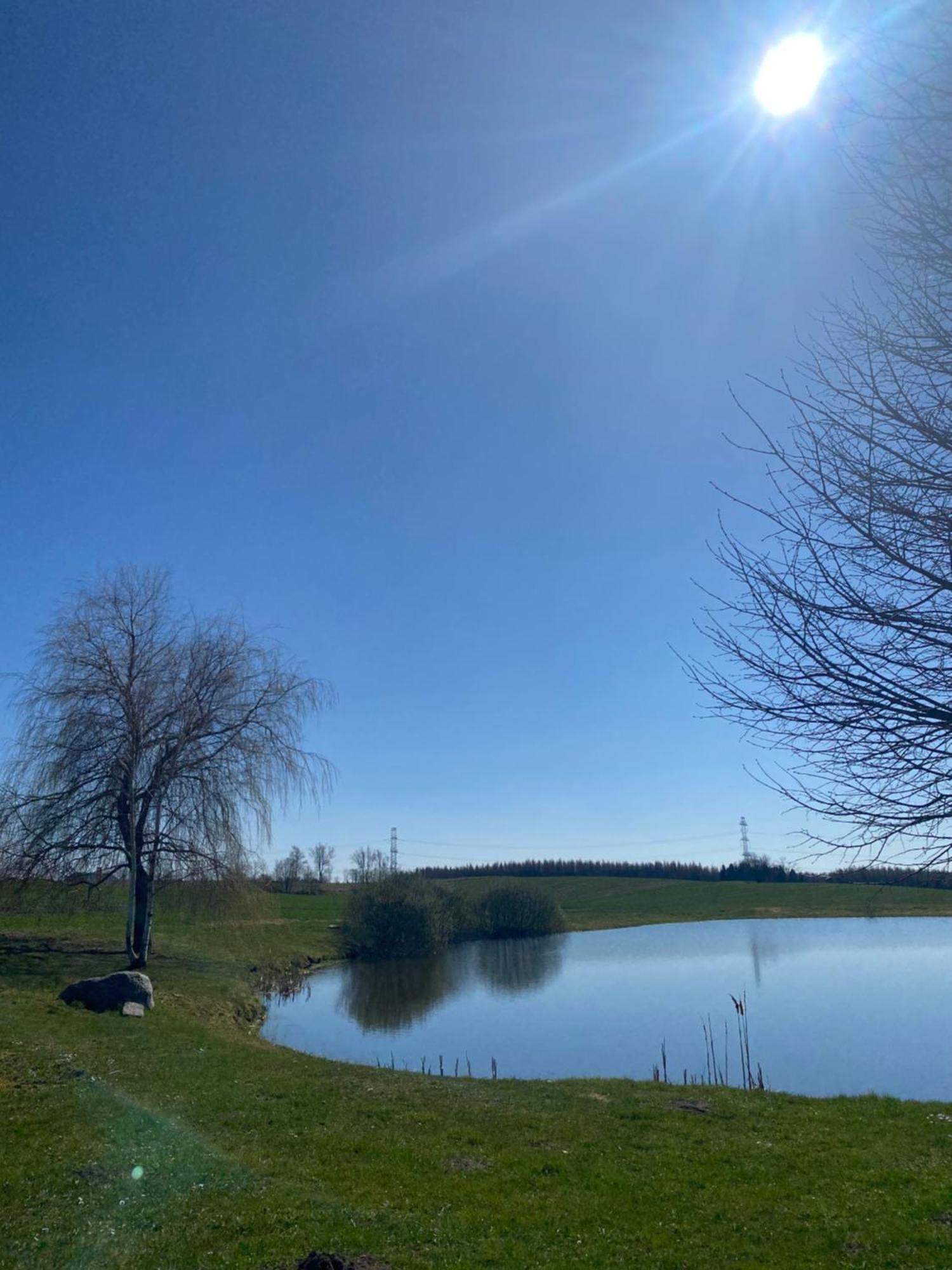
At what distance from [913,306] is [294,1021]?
75.5 ft

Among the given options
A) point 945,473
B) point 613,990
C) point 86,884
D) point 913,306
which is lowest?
point 613,990

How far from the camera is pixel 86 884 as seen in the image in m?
20.3

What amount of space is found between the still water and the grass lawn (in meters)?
4.95

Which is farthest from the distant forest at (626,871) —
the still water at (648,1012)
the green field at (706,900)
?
the still water at (648,1012)

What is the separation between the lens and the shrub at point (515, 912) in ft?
169

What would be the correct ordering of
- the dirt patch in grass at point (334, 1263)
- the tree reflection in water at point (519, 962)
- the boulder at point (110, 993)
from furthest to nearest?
the tree reflection in water at point (519, 962) → the boulder at point (110, 993) → the dirt patch in grass at point (334, 1263)

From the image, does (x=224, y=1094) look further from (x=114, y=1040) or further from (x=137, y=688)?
(x=137, y=688)

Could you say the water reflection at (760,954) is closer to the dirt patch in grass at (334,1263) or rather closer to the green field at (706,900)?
the green field at (706,900)

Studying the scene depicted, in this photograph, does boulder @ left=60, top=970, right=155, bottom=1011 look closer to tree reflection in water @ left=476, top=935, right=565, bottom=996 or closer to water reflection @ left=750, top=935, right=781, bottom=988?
tree reflection in water @ left=476, top=935, right=565, bottom=996

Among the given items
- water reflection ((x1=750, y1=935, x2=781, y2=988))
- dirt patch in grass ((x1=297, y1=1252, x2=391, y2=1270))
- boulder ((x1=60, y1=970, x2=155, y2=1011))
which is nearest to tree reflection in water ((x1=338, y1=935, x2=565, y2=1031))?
boulder ((x1=60, y1=970, x2=155, y2=1011))

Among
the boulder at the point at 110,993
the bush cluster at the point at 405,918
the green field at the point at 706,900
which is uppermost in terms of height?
the boulder at the point at 110,993

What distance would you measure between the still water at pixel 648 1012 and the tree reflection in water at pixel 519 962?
195mm

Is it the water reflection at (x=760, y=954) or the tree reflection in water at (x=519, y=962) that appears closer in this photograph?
the tree reflection in water at (x=519, y=962)

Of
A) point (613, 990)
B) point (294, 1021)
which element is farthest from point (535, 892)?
point (294, 1021)
